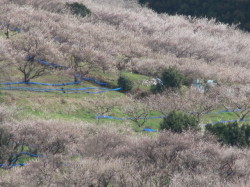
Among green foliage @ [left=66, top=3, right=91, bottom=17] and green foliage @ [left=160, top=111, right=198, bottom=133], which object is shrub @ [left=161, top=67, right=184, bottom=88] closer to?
green foliage @ [left=160, top=111, right=198, bottom=133]

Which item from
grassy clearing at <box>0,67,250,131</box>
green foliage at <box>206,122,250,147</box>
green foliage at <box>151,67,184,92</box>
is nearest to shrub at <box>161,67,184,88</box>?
green foliage at <box>151,67,184,92</box>

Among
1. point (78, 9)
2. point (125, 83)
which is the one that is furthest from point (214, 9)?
point (125, 83)

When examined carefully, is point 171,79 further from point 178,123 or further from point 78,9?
point 78,9

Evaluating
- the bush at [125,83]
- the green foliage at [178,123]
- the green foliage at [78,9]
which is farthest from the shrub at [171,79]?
the green foliage at [78,9]

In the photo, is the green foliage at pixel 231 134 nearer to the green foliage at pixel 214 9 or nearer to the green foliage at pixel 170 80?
the green foliage at pixel 170 80

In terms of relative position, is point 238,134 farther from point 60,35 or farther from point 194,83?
point 60,35
